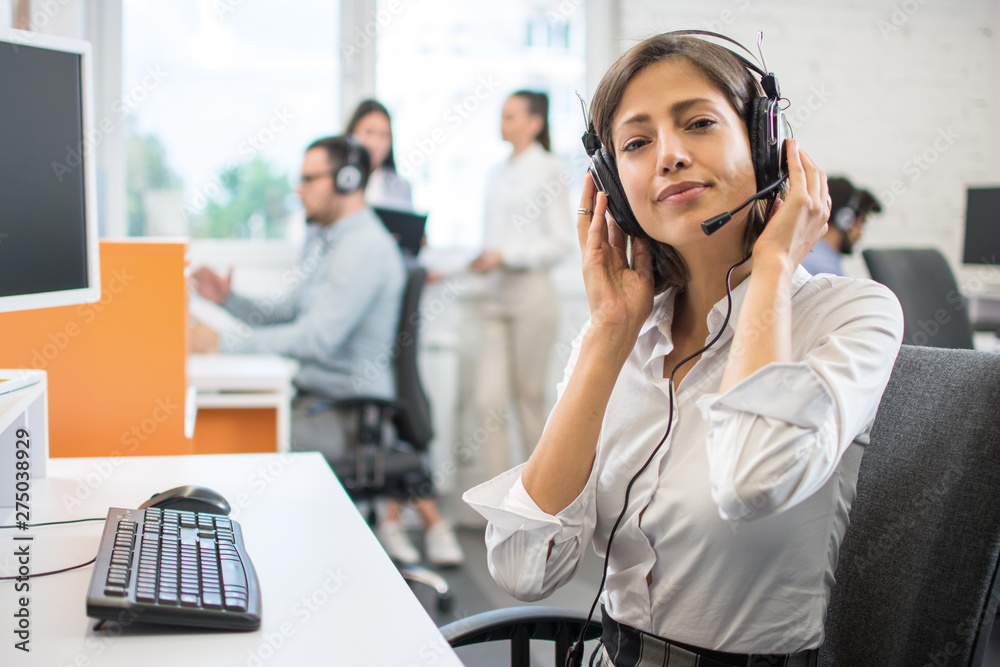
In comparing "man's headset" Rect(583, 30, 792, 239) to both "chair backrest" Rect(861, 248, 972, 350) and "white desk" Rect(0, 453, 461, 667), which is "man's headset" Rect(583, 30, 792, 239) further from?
"chair backrest" Rect(861, 248, 972, 350)

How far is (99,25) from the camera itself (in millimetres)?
3143

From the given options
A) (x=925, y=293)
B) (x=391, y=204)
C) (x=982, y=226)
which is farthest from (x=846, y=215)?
(x=391, y=204)

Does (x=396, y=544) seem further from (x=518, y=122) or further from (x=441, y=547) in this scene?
(x=518, y=122)

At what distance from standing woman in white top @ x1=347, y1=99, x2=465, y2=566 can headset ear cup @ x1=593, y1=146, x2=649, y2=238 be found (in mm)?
1820

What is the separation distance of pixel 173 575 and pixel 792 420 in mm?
609

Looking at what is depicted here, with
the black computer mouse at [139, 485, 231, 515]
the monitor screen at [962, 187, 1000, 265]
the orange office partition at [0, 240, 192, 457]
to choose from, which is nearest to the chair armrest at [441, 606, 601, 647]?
the black computer mouse at [139, 485, 231, 515]

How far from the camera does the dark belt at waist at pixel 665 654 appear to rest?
0.86 meters

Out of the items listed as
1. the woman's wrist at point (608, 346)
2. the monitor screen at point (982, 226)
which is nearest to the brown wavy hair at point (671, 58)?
the woman's wrist at point (608, 346)

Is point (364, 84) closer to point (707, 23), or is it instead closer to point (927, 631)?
point (707, 23)

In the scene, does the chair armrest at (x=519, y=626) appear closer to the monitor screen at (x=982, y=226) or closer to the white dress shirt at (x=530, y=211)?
the white dress shirt at (x=530, y=211)

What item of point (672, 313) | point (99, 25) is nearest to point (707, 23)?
point (99, 25)

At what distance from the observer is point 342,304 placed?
2.49 meters

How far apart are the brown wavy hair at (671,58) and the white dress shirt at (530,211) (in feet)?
6.79

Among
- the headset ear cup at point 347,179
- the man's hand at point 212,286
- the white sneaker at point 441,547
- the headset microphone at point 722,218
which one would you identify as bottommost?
the white sneaker at point 441,547
